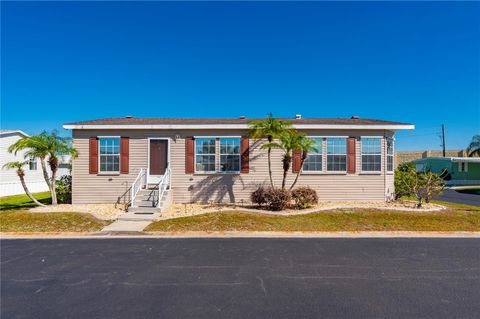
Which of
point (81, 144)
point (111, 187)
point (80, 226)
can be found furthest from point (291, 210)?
point (81, 144)

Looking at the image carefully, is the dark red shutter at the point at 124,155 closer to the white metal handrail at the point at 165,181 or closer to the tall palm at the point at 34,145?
the white metal handrail at the point at 165,181

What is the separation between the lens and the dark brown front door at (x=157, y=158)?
1287 centimetres

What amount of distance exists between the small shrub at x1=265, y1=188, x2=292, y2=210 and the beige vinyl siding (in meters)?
2.09

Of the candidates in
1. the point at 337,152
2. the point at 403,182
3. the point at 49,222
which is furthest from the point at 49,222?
the point at 403,182

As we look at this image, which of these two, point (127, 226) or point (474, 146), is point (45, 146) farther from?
point (474, 146)

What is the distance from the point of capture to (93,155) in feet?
41.4

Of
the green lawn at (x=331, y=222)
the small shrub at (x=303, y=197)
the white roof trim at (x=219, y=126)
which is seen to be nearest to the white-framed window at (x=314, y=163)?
the white roof trim at (x=219, y=126)

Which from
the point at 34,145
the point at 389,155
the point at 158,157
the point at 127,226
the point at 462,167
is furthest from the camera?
the point at 462,167

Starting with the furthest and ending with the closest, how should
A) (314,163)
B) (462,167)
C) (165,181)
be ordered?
1. (462,167)
2. (314,163)
3. (165,181)
